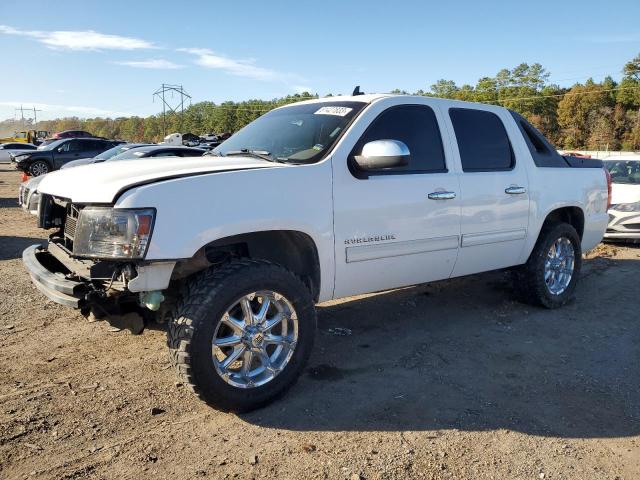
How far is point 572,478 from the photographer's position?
2.81 meters

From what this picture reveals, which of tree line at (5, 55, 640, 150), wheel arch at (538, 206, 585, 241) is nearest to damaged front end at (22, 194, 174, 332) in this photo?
wheel arch at (538, 206, 585, 241)

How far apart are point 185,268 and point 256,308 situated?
21.0 inches

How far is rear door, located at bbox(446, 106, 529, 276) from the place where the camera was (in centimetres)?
464

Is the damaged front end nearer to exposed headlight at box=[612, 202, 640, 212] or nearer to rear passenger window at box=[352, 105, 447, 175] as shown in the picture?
rear passenger window at box=[352, 105, 447, 175]

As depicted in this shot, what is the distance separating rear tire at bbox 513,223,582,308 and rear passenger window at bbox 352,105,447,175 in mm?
1715

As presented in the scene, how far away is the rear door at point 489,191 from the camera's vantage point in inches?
183

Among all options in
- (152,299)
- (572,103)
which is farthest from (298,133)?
(572,103)

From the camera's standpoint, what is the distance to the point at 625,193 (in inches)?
370

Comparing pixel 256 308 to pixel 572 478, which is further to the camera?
pixel 256 308

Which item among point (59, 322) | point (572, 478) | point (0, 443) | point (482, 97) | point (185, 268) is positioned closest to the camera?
point (572, 478)

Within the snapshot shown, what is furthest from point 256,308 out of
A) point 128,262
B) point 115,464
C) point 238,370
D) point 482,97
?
point 482,97

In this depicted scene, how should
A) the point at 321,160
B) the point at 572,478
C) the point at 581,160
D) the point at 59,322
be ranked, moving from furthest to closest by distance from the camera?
the point at 581,160
the point at 59,322
the point at 321,160
the point at 572,478

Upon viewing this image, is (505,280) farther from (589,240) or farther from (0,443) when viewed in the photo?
(0,443)

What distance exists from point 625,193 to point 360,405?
7.94 meters
